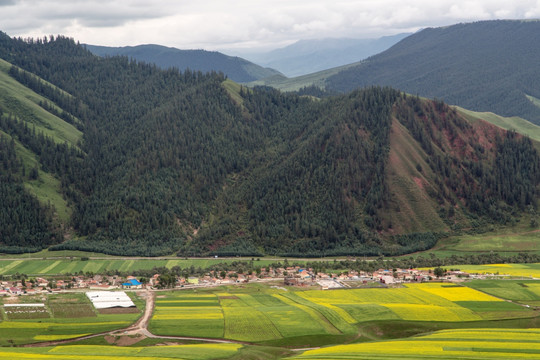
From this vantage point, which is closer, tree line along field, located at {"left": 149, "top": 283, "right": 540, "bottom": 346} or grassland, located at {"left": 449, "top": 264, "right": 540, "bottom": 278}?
tree line along field, located at {"left": 149, "top": 283, "right": 540, "bottom": 346}

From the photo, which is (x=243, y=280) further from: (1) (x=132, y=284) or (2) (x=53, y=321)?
(2) (x=53, y=321)

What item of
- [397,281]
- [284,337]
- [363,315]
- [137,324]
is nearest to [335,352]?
[284,337]

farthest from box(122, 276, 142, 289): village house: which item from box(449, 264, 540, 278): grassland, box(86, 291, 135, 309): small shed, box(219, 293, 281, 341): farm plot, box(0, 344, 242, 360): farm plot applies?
box(449, 264, 540, 278): grassland

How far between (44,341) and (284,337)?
4263 cm

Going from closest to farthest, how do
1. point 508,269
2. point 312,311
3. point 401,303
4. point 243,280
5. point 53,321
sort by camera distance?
point 53,321
point 312,311
point 401,303
point 243,280
point 508,269

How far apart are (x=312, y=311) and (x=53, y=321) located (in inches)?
2005

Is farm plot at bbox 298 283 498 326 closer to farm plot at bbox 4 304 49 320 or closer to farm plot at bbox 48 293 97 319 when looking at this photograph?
farm plot at bbox 48 293 97 319

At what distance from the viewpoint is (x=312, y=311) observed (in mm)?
137000

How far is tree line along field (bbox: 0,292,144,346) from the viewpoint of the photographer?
11831 cm

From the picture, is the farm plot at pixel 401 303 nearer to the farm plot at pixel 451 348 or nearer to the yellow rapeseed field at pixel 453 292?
the yellow rapeseed field at pixel 453 292

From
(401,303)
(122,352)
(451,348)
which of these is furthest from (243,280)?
(451,348)

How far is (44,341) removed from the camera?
11656 cm

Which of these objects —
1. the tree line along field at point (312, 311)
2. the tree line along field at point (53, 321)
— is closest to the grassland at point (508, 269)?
the tree line along field at point (312, 311)

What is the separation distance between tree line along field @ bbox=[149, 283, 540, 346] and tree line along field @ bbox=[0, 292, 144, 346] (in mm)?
9227
